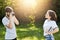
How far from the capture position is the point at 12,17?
26.6 ft

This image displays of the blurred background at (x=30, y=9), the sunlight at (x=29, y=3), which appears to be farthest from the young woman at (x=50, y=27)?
the sunlight at (x=29, y=3)

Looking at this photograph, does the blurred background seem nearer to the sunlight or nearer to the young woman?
the sunlight

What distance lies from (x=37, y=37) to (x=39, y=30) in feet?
5.79

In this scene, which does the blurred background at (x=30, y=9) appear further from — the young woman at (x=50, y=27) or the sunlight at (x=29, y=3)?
the young woman at (x=50, y=27)

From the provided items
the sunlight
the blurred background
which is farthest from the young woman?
the sunlight

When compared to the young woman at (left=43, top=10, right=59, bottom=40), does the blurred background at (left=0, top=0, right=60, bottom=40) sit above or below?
below

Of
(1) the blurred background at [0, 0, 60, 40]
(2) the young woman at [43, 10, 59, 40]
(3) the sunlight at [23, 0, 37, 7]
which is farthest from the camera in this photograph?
(3) the sunlight at [23, 0, 37, 7]

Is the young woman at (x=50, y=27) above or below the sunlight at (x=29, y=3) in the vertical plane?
above

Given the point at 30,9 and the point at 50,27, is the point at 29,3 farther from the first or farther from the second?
the point at 50,27

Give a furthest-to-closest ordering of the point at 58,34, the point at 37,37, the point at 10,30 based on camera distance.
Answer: the point at 58,34, the point at 37,37, the point at 10,30

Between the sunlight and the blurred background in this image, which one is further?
the sunlight

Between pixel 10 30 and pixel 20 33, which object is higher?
pixel 10 30

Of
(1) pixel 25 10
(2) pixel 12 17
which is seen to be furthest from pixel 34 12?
(2) pixel 12 17

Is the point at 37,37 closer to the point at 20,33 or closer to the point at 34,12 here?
the point at 20,33
